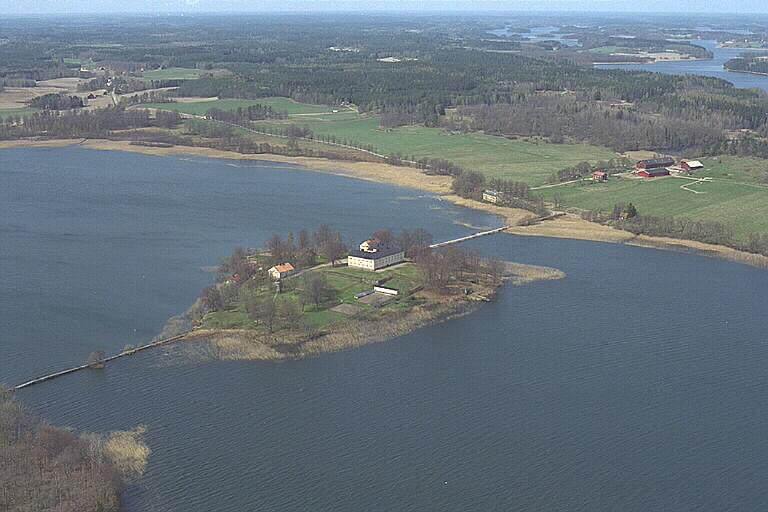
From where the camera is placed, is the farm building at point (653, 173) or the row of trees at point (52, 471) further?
the farm building at point (653, 173)

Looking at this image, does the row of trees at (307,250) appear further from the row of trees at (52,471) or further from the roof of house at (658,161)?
the roof of house at (658,161)

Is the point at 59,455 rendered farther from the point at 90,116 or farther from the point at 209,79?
the point at 209,79

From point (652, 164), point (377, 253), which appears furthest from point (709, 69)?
point (377, 253)

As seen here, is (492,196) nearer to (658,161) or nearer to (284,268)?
(658,161)

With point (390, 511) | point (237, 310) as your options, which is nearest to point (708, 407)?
point (390, 511)

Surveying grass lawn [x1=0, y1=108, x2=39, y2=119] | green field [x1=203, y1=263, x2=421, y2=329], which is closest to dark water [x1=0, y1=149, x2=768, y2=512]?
green field [x1=203, y1=263, x2=421, y2=329]

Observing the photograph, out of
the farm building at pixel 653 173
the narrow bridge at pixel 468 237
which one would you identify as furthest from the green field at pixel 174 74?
the narrow bridge at pixel 468 237
